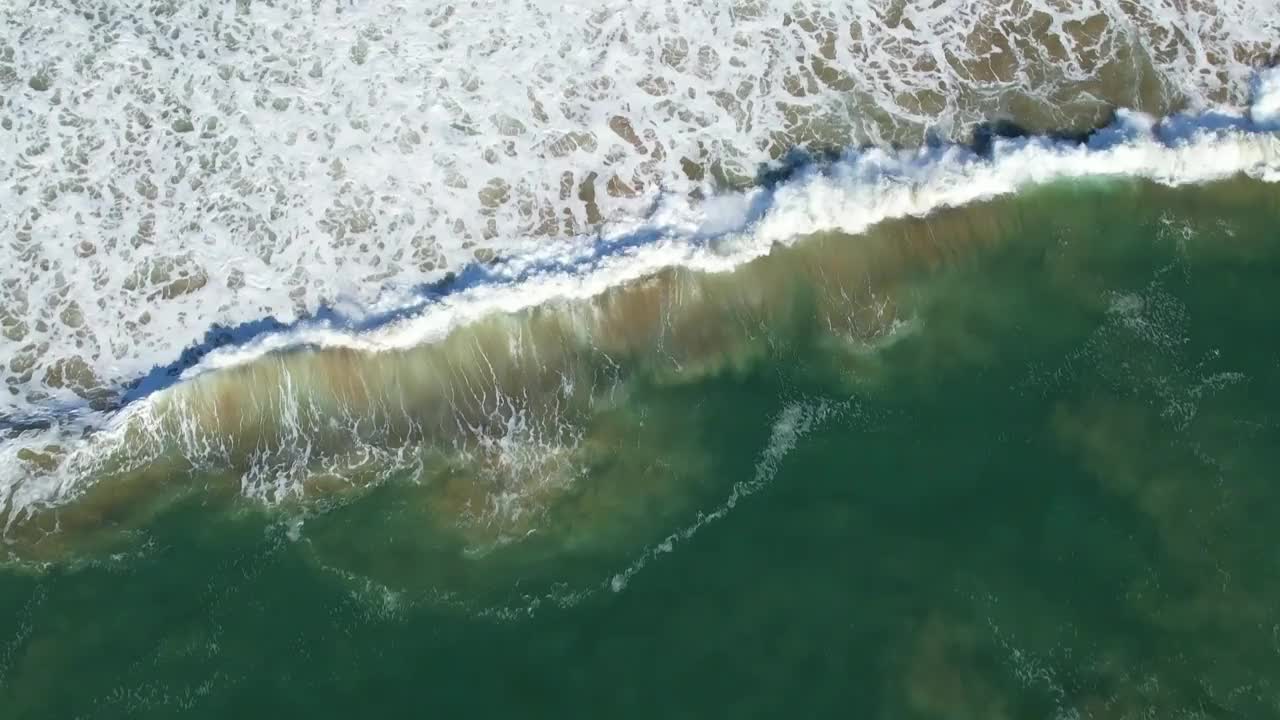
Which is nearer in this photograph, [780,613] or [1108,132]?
[780,613]

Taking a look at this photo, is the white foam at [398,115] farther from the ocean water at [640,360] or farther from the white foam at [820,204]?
the white foam at [820,204]

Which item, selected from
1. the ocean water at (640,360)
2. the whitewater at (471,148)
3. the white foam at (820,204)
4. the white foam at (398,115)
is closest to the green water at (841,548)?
the ocean water at (640,360)

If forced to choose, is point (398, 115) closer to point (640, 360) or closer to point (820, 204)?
point (640, 360)

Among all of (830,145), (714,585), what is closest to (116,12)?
(830,145)

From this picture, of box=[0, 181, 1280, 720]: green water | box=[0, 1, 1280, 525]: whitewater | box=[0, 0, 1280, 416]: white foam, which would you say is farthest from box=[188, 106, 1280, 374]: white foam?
box=[0, 181, 1280, 720]: green water

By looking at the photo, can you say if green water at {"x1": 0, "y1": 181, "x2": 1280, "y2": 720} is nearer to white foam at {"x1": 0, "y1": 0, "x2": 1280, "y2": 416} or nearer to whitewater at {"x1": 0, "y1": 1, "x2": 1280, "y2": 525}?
whitewater at {"x1": 0, "y1": 1, "x2": 1280, "y2": 525}

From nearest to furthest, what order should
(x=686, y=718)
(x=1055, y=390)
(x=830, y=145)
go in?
(x=686, y=718) → (x=1055, y=390) → (x=830, y=145)

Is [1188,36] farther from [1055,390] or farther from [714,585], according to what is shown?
[714,585]
